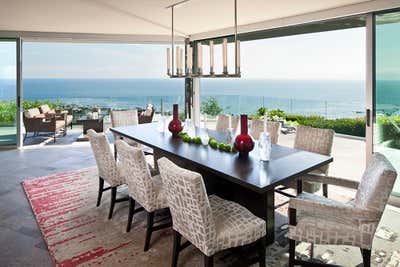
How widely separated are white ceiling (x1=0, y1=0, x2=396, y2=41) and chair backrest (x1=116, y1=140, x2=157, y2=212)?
2.27 meters

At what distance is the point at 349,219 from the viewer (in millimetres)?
2148

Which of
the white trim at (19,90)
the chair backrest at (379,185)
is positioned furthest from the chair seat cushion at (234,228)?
the white trim at (19,90)

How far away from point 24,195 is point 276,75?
605 centimetres

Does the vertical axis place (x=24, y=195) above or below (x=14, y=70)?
below

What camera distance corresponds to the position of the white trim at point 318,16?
12.5ft

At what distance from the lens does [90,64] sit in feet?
69.4

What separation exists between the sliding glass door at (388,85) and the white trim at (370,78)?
1.8 inches

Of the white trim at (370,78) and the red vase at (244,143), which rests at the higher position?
the white trim at (370,78)

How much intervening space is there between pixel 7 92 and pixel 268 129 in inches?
232

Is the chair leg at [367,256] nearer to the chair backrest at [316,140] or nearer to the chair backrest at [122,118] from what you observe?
the chair backrest at [316,140]

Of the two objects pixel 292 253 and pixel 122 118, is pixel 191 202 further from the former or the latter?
pixel 122 118

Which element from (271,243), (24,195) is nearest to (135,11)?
(24,195)

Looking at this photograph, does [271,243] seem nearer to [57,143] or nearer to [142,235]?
[142,235]

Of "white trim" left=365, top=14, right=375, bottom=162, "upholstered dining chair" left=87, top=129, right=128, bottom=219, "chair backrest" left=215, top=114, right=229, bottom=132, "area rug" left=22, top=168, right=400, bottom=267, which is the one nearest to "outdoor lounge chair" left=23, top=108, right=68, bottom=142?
"area rug" left=22, top=168, right=400, bottom=267
